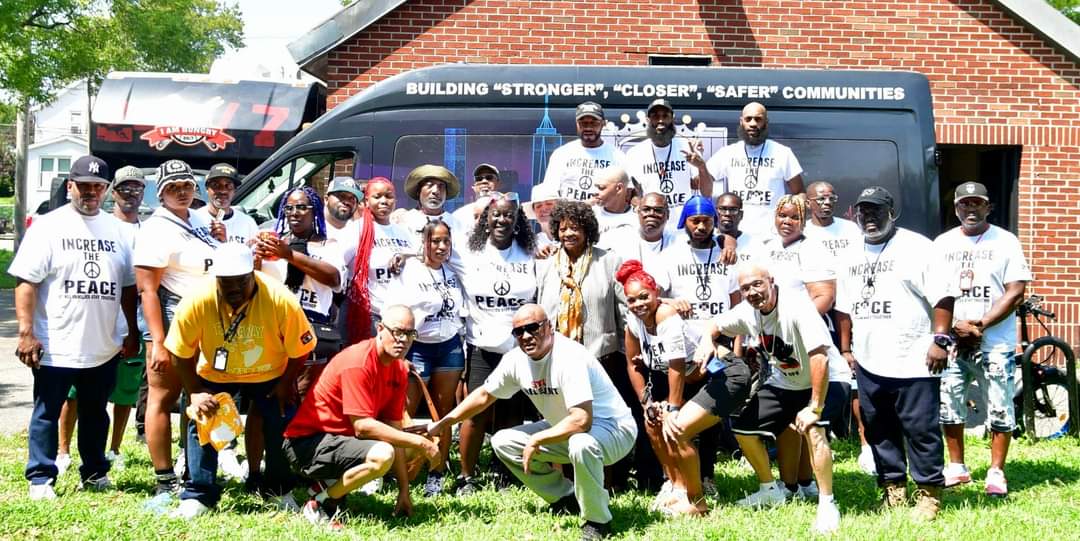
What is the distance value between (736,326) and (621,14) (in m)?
6.65

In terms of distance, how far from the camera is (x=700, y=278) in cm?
658

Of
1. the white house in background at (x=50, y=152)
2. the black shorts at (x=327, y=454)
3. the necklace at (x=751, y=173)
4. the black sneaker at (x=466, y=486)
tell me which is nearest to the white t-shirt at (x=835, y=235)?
the necklace at (x=751, y=173)

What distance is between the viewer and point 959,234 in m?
6.84

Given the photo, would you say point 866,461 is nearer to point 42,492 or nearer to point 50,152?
point 42,492

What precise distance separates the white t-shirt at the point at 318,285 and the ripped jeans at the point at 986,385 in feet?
12.2

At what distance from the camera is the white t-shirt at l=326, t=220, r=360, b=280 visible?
6.74 metres

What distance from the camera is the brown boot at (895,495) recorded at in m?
6.04

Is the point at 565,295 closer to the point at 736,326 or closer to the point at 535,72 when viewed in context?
the point at 736,326

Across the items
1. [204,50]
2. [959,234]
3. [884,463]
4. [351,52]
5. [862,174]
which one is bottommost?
[884,463]

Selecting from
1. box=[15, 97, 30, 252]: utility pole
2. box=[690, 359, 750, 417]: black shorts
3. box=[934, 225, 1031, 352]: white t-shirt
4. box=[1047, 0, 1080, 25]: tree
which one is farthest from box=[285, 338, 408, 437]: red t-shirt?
box=[15, 97, 30, 252]: utility pole

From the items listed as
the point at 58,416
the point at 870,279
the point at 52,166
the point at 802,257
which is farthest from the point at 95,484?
the point at 52,166

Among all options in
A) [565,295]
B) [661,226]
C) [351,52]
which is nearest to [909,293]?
[661,226]

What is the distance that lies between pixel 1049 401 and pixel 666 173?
327 cm

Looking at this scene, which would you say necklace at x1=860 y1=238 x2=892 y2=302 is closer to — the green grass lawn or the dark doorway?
the green grass lawn
